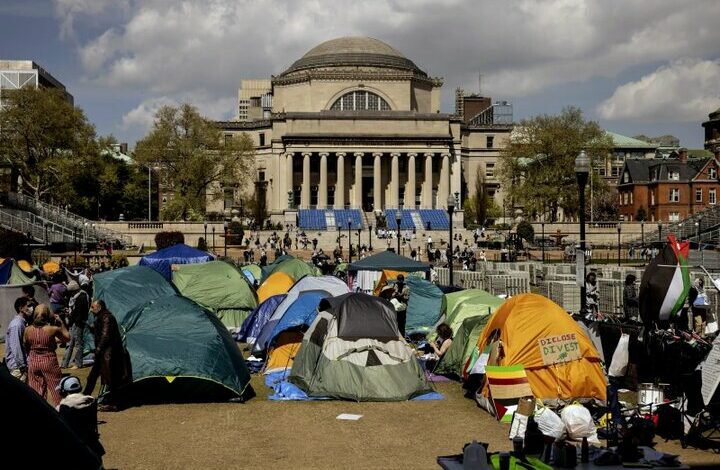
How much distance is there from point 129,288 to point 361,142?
7476cm

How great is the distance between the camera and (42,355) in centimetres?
1327

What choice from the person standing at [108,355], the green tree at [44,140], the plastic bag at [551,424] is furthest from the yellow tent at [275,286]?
the green tree at [44,140]

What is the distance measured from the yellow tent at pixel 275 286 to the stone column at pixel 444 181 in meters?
71.4

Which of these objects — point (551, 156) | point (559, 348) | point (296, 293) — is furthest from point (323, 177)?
point (559, 348)

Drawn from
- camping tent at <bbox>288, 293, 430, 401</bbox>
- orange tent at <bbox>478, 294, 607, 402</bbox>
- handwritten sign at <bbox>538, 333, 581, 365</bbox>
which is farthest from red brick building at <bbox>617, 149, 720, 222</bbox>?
handwritten sign at <bbox>538, 333, 581, 365</bbox>

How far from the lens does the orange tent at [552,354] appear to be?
47.2ft

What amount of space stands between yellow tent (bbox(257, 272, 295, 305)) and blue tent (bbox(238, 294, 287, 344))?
9.33 ft

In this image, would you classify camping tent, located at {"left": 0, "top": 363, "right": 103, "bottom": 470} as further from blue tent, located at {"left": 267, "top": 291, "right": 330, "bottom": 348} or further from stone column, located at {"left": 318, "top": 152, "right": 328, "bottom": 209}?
stone column, located at {"left": 318, "top": 152, "right": 328, "bottom": 209}

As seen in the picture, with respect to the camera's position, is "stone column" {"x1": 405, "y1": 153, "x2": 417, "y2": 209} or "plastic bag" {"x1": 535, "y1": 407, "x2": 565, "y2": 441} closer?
"plastic bag" {"x1": 535, "y1": 407, "x2": 565, "y2": 441}

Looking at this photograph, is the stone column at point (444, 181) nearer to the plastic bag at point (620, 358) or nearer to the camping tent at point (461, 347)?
the camping tent at point (461, 347)

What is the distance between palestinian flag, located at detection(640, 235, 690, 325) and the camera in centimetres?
1320

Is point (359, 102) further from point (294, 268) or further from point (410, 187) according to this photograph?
point (294, 268)

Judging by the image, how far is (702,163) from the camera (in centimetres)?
9412

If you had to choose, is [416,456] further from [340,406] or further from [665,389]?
[665,389]
